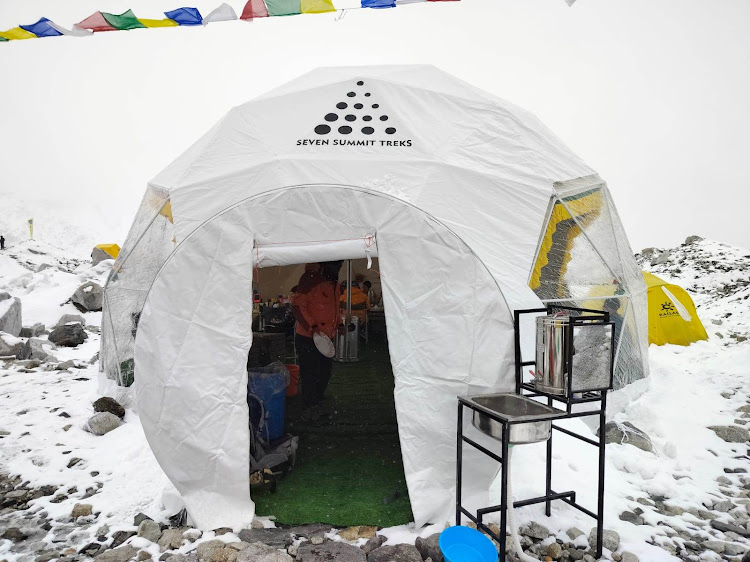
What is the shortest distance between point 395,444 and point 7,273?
1570cm

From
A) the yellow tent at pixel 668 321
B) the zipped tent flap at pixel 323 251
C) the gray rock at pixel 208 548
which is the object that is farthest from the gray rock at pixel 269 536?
the yellow tent at pixel 668 321

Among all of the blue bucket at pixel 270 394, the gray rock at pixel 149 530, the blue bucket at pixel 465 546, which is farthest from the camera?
the blue bucket at pixel 270 394

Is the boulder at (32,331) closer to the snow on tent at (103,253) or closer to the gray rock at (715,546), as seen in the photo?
the snow on tent at (103,253)

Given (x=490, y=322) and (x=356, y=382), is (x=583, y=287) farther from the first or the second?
(x=356, y=382)

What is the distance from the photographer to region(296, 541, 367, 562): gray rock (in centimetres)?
310

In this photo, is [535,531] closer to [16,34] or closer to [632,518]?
[632,518]

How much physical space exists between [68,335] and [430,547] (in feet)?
31.2

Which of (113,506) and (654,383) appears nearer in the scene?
(113,506)

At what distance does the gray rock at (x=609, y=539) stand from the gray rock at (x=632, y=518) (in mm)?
316

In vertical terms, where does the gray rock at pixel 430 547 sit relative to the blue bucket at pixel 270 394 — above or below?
below

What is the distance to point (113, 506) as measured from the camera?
3.83 metres

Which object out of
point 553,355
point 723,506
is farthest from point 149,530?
point 723,506

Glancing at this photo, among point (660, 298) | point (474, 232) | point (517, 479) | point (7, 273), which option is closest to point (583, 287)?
point (474, 232)

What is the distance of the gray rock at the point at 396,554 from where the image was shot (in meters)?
3.06
